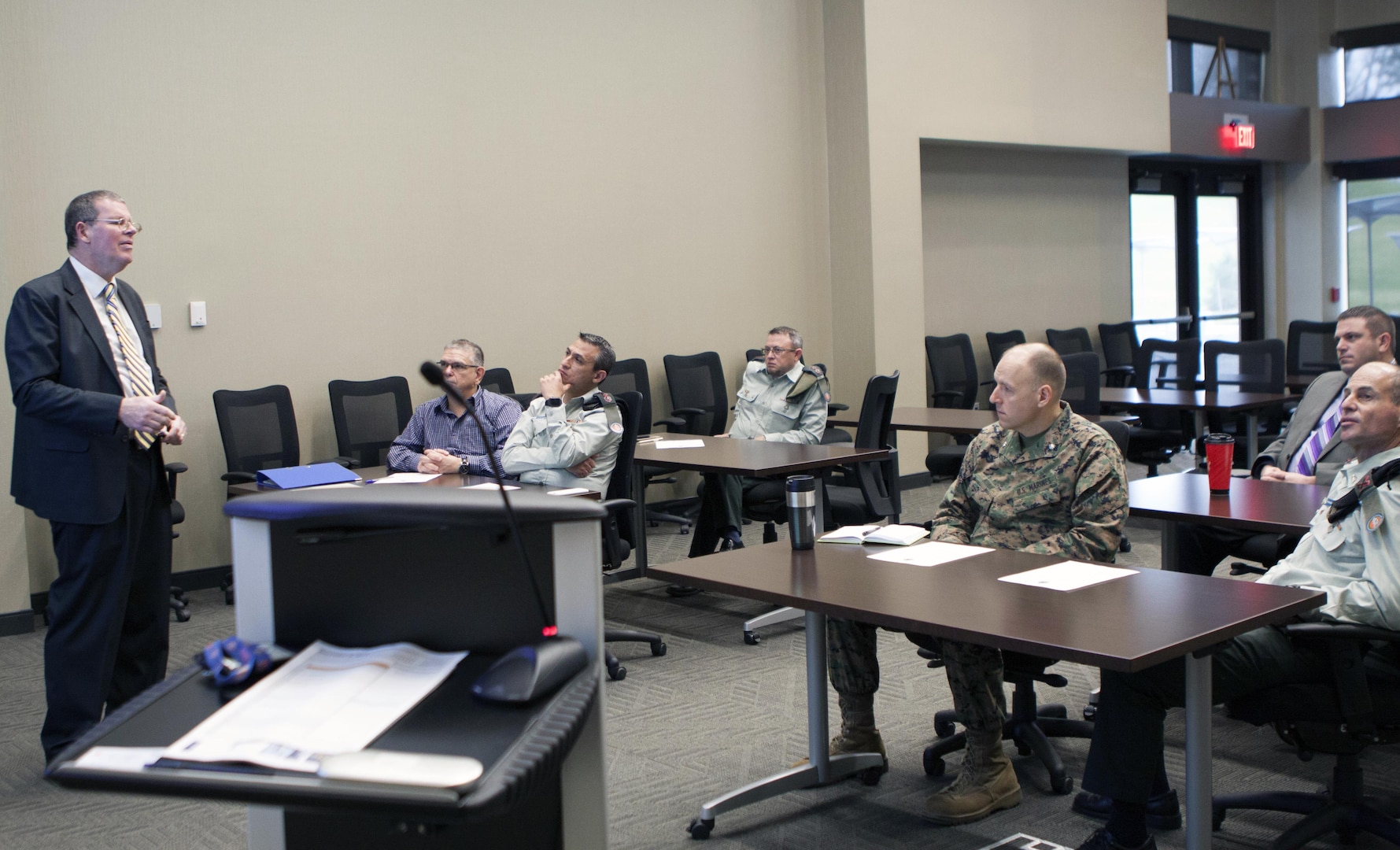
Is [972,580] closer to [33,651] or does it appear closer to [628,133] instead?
[33,651]

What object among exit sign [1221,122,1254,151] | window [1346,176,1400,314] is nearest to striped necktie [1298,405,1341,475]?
exit sign [1221,122,1254,151]

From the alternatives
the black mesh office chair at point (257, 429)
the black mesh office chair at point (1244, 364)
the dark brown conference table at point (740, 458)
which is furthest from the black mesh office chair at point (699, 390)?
the black mesh office chair at point (1244, 364)

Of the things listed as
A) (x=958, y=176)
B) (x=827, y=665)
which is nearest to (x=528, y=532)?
(x=827, y=665)

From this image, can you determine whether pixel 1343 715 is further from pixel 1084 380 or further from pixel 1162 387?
pixel 1162 387

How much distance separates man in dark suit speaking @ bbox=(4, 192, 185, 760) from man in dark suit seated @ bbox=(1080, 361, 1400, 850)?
2450mm

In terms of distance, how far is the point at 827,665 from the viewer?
3.07 metres

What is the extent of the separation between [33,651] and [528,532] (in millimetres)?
4196

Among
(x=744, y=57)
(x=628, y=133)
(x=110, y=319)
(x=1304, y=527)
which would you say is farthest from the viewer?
(x=744, y=57)

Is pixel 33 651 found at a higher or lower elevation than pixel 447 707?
lower

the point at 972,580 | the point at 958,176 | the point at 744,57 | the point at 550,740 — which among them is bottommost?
the point at 972,580

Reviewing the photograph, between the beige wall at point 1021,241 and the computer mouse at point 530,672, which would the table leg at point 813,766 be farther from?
the beige wall at point 1021,241

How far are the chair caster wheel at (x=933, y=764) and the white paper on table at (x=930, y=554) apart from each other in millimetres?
597

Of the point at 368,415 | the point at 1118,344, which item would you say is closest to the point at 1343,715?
the point at 368,415

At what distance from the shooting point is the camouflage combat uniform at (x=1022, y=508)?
9.41 feet
